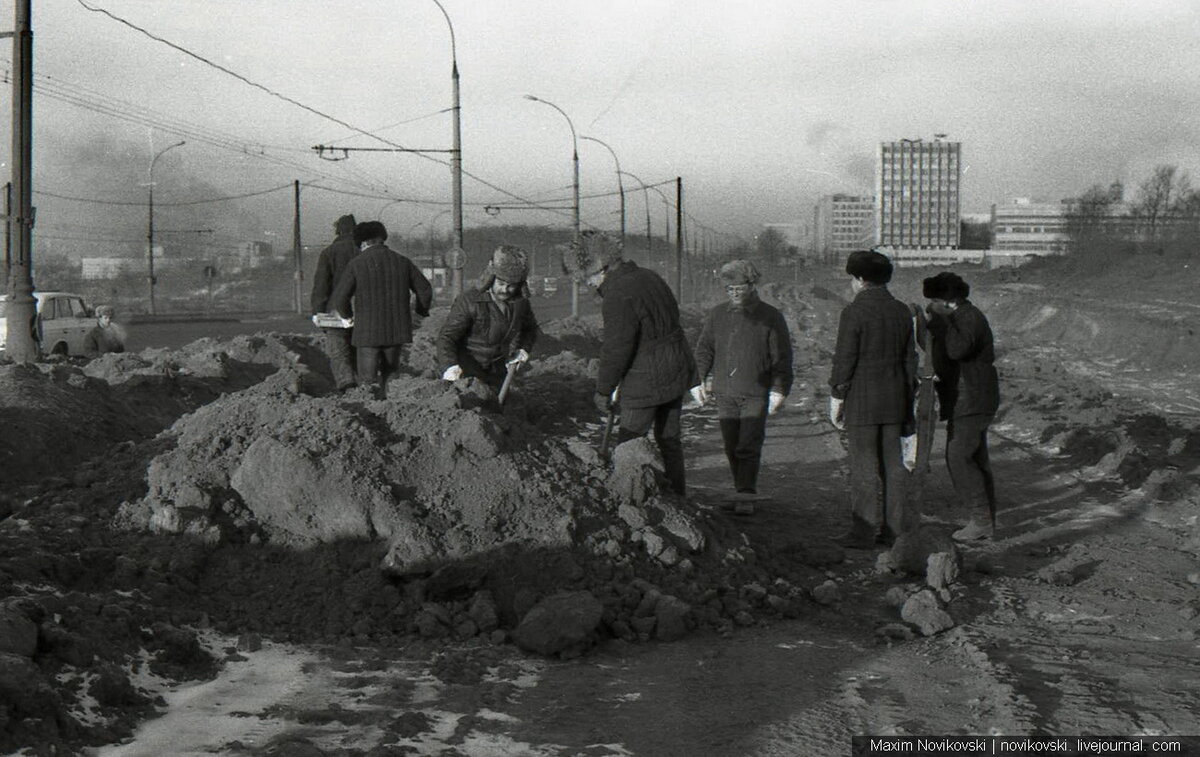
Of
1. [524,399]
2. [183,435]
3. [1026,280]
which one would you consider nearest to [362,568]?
[183,435]

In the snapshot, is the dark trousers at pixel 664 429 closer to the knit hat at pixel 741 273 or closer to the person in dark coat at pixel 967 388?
the knit hat at pixel 741 273

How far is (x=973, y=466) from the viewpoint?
8.42 metres

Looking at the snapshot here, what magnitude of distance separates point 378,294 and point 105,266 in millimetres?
116986

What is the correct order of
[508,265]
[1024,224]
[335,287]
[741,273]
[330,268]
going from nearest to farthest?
1. [508,265]
2. [741,273]
3. [335,287]
4. [330,268]
5. [1024,224]

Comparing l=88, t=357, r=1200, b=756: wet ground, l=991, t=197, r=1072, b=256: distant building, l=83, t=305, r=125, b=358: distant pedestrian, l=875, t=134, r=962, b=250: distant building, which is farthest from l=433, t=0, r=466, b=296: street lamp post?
l=991, t=197, r=1072, b=256: distant building

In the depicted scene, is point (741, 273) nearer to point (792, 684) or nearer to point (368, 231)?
point (368, 231)

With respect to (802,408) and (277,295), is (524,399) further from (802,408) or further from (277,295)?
(277,295)

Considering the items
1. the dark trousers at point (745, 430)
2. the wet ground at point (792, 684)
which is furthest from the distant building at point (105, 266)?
the wet ground at point (792, 684)

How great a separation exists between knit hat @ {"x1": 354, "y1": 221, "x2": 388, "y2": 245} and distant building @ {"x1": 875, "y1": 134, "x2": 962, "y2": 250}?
292ft

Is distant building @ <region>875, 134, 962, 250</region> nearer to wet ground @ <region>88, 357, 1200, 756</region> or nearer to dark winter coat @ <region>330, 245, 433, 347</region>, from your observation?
dark winter coat @ <region>330, 245, 433, 347</region>

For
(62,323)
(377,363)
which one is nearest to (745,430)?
(377,363)

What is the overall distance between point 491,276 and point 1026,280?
8187 cm

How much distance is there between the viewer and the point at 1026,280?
84562 millimetres

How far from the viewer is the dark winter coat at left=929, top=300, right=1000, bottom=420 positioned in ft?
27.5
